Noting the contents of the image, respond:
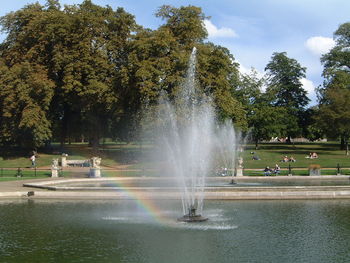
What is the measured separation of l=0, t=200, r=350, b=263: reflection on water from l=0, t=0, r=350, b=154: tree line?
88.7 ft

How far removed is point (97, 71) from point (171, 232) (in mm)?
39766

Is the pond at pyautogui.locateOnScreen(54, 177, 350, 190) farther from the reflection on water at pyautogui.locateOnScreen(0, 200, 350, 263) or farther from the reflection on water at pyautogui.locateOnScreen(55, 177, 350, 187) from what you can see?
the reflection on water at pyautogui.locateOnScreen(0, 200, 350, 263)

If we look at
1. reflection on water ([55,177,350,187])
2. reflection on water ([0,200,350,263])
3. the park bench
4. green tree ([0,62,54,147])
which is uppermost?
green tree ([0,62,54,147])

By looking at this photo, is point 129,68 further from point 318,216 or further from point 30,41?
point 318,216

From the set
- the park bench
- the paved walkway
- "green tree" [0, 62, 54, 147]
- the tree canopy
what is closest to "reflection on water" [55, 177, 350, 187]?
the paved walkway

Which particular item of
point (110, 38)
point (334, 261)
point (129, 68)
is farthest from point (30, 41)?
point (334, 261)

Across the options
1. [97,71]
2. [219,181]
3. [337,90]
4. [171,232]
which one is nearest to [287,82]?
[337,90]

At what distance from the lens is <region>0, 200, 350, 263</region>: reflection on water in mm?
14398

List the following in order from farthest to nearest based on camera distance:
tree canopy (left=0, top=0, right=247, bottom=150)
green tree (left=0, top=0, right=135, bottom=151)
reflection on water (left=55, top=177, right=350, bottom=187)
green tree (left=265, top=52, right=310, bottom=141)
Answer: green tree (left=265, top=52, right=310, bottom=141) < green tree (left=0, top=0, right=135, bottom=151) < tree canopy (left=0, top=0, right=247, bottom=150) < reflection on water (left=55, top=177, right=350, bottom=187)

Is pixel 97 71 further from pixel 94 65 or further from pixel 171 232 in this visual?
pixel 171 232

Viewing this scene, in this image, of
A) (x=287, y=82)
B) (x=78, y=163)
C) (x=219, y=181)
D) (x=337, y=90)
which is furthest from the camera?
(x=287, y=82)

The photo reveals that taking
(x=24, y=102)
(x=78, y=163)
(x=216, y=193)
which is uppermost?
(x=24, y=102)

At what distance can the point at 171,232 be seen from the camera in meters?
17.7

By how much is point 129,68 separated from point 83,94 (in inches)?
235
